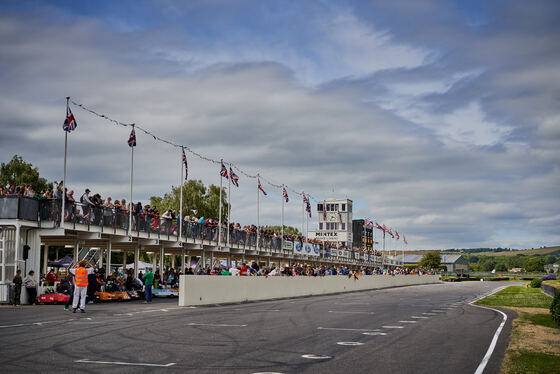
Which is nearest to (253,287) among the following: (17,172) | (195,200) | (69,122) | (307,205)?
(69,122)

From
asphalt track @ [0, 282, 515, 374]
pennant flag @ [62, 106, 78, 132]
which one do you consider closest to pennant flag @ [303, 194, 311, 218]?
pennant flag @ [62, 106, 78, 132]

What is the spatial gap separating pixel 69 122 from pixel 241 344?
20.6 meters

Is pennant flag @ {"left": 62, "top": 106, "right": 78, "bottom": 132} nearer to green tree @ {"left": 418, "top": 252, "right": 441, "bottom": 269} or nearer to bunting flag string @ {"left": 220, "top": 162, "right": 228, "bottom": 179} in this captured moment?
bunting flag string @ {"left": 220, "top": 162, "right": 228, "bottom": 179}

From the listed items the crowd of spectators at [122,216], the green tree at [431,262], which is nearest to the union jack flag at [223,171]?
the crowd of spectators at [122,216]

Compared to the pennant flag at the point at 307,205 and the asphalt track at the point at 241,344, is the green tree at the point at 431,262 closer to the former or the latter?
the pennant flag at the point at 307,205

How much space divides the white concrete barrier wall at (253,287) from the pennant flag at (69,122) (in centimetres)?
959

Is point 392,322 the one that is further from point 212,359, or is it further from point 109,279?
point 109,279

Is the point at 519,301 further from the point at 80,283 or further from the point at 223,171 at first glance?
the point at 80,283

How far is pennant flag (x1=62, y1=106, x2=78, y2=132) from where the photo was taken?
1195 inches

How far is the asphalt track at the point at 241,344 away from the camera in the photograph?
404 inches

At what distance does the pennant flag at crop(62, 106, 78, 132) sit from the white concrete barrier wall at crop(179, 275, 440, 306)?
31.5ft

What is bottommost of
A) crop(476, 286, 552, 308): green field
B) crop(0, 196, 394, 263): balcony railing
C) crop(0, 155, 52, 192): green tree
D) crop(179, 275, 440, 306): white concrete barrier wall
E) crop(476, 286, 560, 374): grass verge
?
crop(476, 286, 560, 374): grass verge

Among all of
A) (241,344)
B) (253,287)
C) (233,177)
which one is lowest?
(241,344)

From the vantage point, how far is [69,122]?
30.5 metres
